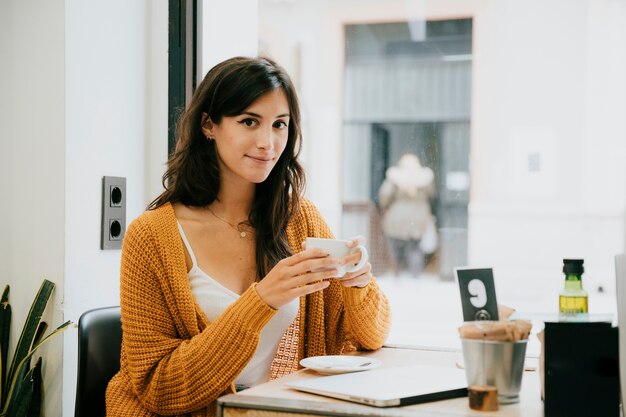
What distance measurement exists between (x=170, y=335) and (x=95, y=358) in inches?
10.7

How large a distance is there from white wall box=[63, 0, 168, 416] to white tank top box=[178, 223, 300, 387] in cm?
47

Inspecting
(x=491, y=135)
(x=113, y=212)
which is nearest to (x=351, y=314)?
(x=113, y=212)

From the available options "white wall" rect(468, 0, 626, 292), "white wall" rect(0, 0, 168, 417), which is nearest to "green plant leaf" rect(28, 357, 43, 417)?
"white wall" rect(0, 0, 168, 417)

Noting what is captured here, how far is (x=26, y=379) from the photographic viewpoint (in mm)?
1897

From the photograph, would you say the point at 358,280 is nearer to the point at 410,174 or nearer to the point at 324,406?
the point at 324,406

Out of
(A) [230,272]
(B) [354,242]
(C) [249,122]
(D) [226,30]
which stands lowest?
(A) [230,272]

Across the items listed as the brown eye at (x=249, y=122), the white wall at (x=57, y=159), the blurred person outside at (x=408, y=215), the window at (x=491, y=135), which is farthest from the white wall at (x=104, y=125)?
the blurred person outside at (x=408, y=215)

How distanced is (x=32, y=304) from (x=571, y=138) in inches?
82.7

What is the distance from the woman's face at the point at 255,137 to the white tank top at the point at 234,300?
0.23 metres

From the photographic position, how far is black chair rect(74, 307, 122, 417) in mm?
1699

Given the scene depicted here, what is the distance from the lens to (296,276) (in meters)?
1.38

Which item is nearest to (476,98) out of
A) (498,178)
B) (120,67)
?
(498,178)

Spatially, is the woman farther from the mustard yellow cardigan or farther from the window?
the window

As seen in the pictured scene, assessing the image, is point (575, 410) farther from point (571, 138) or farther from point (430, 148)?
point (571, 138)
